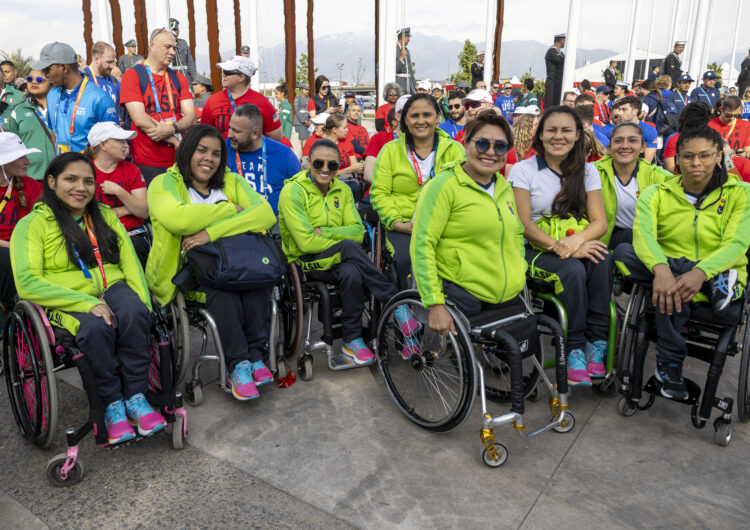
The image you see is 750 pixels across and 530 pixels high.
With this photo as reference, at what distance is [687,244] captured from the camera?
292cm

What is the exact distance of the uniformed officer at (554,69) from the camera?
1127 cm

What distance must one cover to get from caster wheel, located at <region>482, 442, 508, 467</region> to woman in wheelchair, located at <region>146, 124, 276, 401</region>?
1214mm

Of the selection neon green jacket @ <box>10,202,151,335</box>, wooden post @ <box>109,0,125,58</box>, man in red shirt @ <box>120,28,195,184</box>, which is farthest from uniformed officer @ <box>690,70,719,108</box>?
wooden post @ <box>109,0,125,58</box>

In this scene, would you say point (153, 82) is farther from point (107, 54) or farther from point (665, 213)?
point (665, 213)

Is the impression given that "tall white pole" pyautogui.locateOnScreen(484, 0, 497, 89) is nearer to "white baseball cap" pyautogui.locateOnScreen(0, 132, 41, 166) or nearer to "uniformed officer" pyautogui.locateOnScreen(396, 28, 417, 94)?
"uniformed officer" pyautogui.locateOnScreen(396, 28, 417, 94)

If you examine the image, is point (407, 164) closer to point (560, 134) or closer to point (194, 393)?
point (560, 134)

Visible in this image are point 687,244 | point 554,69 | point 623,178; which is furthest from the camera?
point 554,69

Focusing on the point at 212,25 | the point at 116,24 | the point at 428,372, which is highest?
the point at 212,25

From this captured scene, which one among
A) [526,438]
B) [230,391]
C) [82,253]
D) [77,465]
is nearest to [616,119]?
[526,438]

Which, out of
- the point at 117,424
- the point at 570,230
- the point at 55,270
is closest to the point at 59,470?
the point at 117,424

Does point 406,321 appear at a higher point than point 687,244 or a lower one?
lower

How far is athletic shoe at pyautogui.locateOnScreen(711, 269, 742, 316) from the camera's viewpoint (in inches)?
105

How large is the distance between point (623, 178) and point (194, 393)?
9.51ft

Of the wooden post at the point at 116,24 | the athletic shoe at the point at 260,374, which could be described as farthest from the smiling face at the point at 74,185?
the wooden post at the point at 116,24
